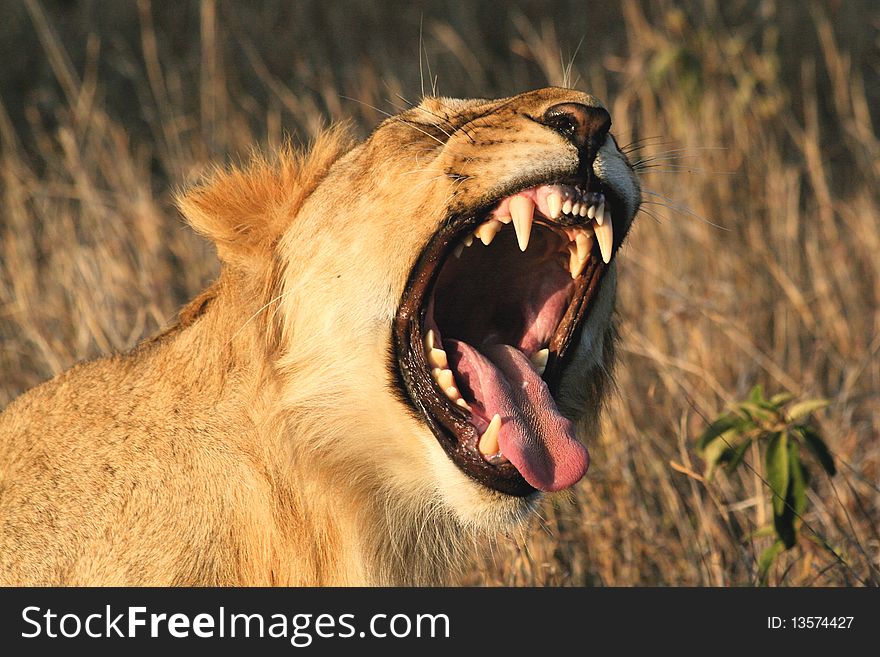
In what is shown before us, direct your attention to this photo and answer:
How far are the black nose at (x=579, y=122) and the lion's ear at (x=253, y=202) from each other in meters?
0.57

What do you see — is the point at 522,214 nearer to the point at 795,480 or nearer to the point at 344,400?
the point at 344,400

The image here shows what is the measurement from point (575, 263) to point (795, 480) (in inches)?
34.3

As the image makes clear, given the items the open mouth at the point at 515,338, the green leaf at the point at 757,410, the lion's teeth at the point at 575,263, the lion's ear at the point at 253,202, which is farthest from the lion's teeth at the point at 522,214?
the green leaf at the point at 757,410

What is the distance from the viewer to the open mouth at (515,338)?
2385mm

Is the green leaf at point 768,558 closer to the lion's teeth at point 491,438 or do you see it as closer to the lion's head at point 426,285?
the lion's head at point 426,285

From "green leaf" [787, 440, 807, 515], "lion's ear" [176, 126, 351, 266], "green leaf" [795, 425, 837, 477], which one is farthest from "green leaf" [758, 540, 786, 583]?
"lion's ear" [176, 126, 351, 266]

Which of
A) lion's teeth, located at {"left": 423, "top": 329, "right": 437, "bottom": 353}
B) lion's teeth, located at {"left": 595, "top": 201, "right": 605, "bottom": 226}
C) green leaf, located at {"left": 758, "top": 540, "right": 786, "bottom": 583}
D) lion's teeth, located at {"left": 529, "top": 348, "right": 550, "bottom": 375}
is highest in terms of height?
lion's teeth, located at {"left": 595, "top": 201, "right": 605, "bottom": 226}

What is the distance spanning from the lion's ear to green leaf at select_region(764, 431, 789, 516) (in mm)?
1235

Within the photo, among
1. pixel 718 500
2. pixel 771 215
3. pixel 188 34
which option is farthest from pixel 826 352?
pixel 188 34

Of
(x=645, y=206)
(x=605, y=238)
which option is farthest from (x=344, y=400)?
(x=645, y=206)

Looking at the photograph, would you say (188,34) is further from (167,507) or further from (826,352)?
(167,507)

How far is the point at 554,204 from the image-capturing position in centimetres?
233

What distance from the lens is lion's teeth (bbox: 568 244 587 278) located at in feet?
8.43

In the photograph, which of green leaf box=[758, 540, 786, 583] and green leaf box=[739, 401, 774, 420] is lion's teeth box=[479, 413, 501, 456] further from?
green leaf box=[758, 540, 786, 583]
